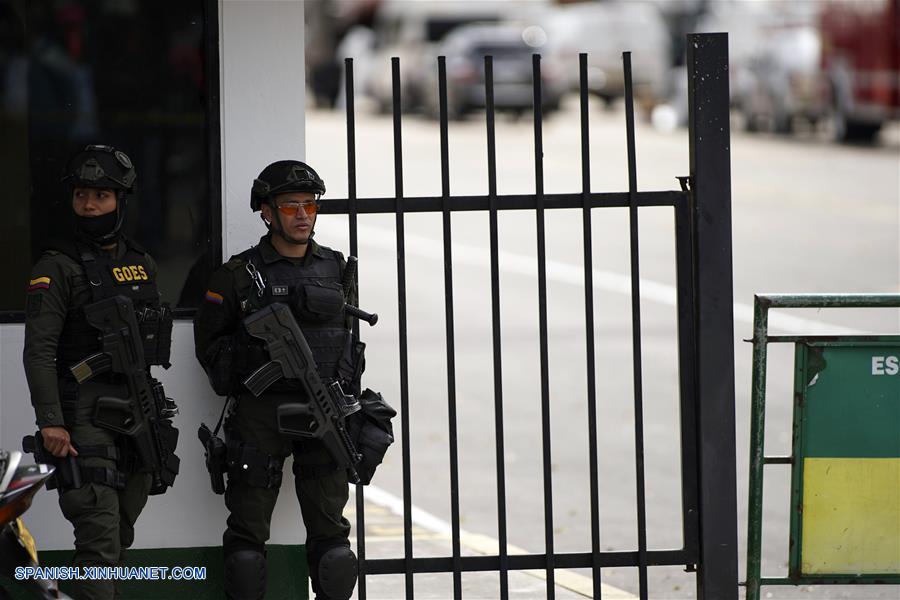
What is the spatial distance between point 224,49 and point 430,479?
Answer: 4.16 meters

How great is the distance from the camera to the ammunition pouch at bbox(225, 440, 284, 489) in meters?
5.27

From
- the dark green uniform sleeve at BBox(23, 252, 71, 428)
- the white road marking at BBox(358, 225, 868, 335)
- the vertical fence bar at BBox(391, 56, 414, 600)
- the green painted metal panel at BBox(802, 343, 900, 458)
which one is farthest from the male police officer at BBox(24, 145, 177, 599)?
the white road marking at BBox(358, 225, 868, 335)

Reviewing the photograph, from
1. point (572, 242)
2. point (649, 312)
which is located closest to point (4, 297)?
point (649, 312)

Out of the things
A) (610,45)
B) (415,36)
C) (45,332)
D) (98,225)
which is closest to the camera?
(45,332)

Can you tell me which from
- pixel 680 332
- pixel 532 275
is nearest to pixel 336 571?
pixel 680 332

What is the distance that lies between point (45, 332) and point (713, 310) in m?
2.48

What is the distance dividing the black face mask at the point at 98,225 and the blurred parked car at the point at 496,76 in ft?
86.2

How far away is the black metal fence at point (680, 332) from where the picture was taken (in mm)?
5582

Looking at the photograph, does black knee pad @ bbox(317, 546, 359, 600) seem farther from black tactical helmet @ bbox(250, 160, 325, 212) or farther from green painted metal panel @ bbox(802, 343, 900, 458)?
green painted metal panel @ bbox(802, 343, 900, 458)

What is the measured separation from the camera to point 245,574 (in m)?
5.34

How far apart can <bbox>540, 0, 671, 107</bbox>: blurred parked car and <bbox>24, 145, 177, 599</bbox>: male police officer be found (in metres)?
30.8

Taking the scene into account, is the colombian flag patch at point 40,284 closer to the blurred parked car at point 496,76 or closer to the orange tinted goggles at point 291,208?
the orange tinted goggles at point 291,208

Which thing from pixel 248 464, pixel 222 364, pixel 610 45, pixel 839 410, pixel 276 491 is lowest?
pixel 276 491

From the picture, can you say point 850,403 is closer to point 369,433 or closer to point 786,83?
point 369,433
